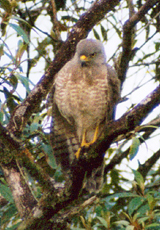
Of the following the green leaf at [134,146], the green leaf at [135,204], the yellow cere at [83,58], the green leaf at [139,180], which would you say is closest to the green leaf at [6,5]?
the yellow cere at [83,58]

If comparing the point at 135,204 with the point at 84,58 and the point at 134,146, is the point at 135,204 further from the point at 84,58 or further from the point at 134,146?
the point at 84,58

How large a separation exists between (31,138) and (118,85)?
33.9 inches

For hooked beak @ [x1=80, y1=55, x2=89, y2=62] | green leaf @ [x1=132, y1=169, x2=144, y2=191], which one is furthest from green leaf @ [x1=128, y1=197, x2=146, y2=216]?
hooked beak @ [x1=80, y1=55, x2=89, y2=62]

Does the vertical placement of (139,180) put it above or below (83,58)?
below

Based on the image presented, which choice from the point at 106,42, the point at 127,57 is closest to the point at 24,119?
the point at 127,57

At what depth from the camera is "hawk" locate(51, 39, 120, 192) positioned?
2963 mm

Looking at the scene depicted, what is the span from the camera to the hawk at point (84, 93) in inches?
117

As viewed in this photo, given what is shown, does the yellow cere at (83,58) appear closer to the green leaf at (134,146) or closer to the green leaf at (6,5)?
the green leaf at (6,5)

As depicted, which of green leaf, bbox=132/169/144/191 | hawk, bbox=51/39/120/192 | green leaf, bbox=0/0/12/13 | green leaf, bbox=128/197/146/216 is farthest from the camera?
hawk, bbox=51/39/120/192

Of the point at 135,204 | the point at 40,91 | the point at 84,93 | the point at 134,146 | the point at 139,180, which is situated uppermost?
the point at 40,91

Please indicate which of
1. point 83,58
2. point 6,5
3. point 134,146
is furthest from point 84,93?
point 6,5

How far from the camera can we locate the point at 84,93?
296 cm

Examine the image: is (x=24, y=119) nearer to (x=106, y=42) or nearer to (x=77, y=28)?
(x=77, y=28)

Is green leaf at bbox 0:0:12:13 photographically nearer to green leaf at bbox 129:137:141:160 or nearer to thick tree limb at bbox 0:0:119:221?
thick tree limb at bbox 0:0:119:221
